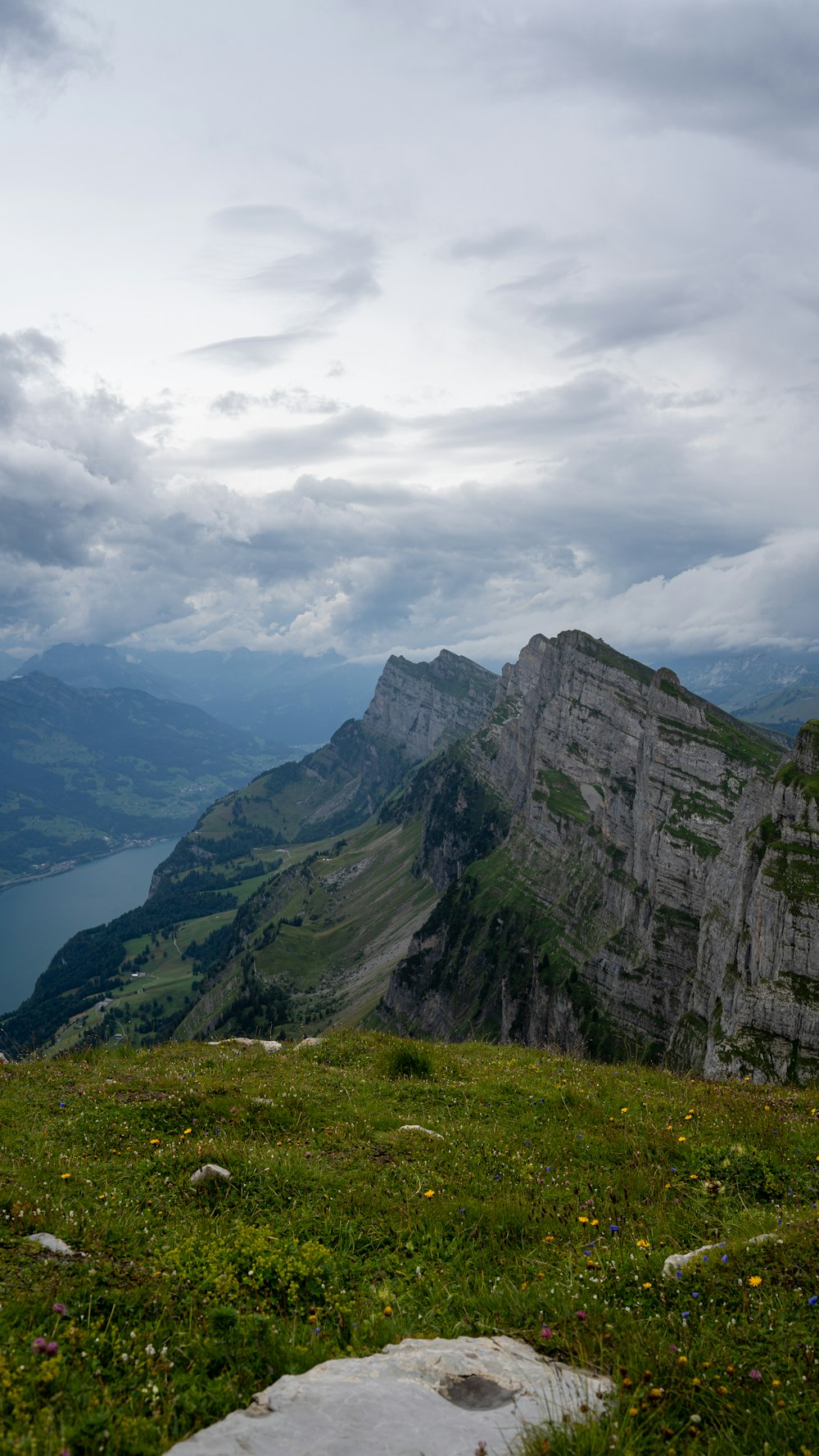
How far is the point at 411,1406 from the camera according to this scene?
6625mm

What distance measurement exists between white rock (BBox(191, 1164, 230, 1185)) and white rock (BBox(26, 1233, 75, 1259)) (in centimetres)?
278

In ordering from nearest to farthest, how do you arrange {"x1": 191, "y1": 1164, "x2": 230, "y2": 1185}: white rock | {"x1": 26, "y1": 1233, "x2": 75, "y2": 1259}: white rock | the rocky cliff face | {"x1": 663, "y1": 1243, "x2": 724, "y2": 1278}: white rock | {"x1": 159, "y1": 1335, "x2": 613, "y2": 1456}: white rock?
{"x1": 159, "y1": 1335, "x2": 613, "y2": 1456}: white rock < {"x1": 663, "y1": 1243, "x2": 724, "y2": 1278}: white rock < {"x1": 26, "y1": 1233, "x2": 75, "y2": 1259}: white rock < {"x1": 191, "y1": 1164, "x2": 230, "y2": 1185}: white rock < the rocky cliff face

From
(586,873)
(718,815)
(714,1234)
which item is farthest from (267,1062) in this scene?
(586,873)

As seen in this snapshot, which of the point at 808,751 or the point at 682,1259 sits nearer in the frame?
the point at 682,1259

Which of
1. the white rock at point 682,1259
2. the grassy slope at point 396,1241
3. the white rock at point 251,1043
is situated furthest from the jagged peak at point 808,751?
the white rock at point 682,1259

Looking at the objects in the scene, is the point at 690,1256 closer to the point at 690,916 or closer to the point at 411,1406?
the point at 411,1406

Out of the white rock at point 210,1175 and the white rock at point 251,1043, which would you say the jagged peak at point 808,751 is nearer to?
the white rock at point 251,1043

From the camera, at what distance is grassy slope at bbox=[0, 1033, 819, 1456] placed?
22.7 ft

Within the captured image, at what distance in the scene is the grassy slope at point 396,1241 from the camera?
22.7 feet

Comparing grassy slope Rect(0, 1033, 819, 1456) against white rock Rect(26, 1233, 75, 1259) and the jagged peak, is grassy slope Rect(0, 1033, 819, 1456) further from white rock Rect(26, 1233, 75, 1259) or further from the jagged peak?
the jagged peak

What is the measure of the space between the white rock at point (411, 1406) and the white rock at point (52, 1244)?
12.8 ft

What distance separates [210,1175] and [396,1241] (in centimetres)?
336

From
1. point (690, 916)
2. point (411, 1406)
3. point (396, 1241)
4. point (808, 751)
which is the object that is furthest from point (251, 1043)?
point (690, 916)

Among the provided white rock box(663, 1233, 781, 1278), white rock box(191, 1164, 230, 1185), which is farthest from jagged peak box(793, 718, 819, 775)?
white rock box(191, 1164, 230, 1185)
